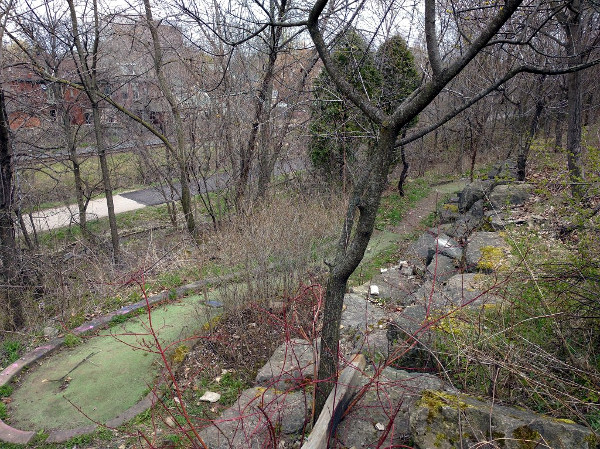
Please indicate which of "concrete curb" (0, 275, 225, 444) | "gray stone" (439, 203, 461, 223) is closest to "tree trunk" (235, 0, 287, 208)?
"concrete curb" (0, 275, 225, 444)

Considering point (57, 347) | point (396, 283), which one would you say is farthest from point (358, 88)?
point (57, 347)

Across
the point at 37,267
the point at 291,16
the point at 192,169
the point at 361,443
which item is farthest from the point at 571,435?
the point at 192,169

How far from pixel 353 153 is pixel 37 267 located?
6.84 m

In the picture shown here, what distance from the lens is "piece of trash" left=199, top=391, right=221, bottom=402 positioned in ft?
14.3

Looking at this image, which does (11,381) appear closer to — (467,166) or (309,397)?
(309,397)

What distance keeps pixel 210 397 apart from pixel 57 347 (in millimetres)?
2353

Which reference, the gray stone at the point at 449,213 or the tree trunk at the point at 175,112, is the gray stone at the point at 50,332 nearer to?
the tree trunk at the point at 175,112

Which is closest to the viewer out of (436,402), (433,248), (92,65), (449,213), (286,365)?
(436,402)

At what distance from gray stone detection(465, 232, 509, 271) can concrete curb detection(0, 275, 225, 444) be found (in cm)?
315

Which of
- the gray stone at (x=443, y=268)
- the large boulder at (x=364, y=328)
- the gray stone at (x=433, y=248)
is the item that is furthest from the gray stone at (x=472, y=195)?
the large boulder at (x=364, y=328)

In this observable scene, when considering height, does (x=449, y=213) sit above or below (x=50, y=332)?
above

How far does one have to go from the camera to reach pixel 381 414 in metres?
3.30

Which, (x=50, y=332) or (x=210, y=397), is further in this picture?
(x=50, y=332)

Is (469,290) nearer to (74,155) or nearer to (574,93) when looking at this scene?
(574,93)
